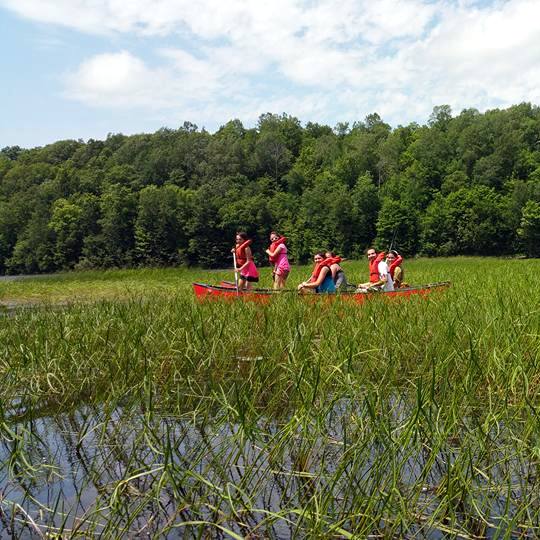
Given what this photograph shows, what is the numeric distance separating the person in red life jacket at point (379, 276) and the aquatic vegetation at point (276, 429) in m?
3.73

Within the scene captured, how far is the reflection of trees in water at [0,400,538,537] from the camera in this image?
8.30 feet

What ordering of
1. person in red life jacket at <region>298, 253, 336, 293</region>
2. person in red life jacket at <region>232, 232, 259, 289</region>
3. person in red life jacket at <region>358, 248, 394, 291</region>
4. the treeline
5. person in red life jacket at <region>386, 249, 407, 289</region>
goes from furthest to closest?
the treeline < person in red life jacket at <region>386, 249, 407, 289</region> < person in red life jacket at <region>232, 232, 259, 289</region> < person in red life jacket at <region>358, 248, 394, 291</region> < person in red life jacket at <region>298, 253, 336, 293</region>

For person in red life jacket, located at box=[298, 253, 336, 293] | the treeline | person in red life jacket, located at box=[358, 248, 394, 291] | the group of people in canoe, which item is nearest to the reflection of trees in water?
person in red life jacket, located at box=[298, 253, 336, 293]

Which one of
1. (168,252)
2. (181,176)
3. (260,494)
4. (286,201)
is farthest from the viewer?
(181,176)

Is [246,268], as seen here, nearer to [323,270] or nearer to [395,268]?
[323,270]

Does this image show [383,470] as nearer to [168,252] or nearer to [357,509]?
[357,509]

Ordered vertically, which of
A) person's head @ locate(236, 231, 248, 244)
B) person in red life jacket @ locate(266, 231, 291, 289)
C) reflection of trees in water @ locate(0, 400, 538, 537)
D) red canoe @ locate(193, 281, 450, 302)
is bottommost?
reflection of trees in water @ locate(0, 400, 538, 537)

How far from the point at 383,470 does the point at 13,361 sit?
151 inches

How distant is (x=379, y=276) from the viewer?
1169 cm

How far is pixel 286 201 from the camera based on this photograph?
255ft

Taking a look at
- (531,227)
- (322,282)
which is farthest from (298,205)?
(322,282)

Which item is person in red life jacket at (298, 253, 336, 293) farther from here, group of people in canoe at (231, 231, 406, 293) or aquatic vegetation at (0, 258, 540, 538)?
aquatic vegetation at (0, 258, 540, 538)

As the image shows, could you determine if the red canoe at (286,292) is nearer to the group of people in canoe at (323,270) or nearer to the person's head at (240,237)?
the group of people in canoe at (323,270)

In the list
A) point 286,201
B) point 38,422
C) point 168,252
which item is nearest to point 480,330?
point 38,422
